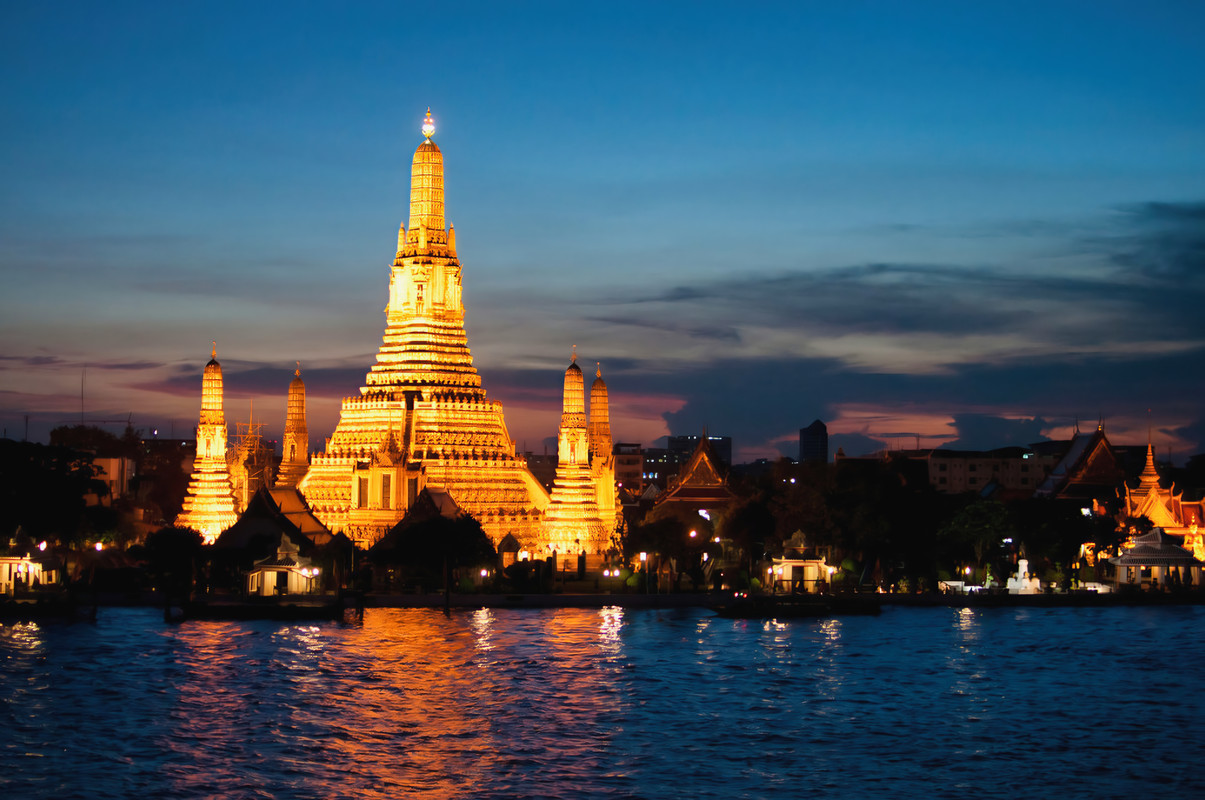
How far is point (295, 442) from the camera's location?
302 feet

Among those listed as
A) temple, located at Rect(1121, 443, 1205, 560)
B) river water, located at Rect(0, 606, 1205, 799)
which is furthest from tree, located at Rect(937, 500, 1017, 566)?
temple, located at Rect(1121, 443, 1205, 560)

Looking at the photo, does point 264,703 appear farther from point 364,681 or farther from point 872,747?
point 872,747

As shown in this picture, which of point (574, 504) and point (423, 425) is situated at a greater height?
point (423, 425)

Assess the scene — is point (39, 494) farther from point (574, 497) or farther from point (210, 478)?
point (574, 497)

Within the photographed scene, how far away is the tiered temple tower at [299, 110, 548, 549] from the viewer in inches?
Result: 3108

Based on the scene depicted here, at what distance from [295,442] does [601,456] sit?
18.3 metres

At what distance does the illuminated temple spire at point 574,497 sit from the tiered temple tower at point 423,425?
6.64 ft

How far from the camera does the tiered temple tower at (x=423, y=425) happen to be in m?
78.9

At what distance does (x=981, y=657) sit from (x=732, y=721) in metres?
16.3

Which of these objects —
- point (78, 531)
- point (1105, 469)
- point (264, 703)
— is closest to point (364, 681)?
point (264, 703)

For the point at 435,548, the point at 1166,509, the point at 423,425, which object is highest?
the point at 423,425

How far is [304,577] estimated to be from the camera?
2719 inches

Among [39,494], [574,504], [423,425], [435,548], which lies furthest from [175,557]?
[574,504]

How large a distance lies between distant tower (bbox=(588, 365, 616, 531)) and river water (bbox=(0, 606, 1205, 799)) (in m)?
14.6
